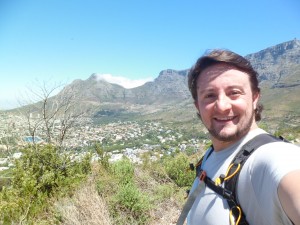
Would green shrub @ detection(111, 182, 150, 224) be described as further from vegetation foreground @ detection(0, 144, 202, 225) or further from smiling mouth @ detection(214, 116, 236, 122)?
smiling mouth @ detection(214, 116, 236, 122)

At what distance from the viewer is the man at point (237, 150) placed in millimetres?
863

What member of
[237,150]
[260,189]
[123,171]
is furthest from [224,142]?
[123,171]

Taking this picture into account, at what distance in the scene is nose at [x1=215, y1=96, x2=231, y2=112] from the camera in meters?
1.40

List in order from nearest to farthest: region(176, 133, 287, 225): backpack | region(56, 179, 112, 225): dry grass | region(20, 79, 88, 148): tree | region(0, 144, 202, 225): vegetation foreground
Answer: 1. region(176, 133, 287, 225): backpack
2. region(56, 179, 112, 225): dry grass
3. region(0, 144, 202, 225): vegetation foreground
4. region(20, 79, 88, 148): tree

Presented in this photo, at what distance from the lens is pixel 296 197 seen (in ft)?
2.67

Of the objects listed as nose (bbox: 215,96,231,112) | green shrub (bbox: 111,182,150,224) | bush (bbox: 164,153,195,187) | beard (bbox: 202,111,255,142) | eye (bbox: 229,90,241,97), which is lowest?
bush (bbox: 164,153,195,187)

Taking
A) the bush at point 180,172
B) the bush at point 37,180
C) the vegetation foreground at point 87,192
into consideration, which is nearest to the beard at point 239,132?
the vegetation foreground at point 87,192

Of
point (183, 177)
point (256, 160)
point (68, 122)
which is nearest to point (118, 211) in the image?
point (183, 177)

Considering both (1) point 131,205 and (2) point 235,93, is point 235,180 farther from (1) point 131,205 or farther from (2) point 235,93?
(1) point 131,205

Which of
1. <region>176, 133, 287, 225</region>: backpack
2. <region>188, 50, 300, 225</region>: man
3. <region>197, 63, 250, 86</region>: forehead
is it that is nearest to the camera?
<region>188, 50, 300, 225</region>: man

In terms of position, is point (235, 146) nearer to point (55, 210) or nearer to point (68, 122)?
point (55, 210)

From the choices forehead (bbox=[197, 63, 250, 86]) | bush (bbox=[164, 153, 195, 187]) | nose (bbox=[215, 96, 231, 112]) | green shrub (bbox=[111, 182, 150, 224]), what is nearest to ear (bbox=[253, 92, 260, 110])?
forehead (bbox=[197, 63, 250, 86])

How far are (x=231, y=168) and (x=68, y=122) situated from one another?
1282 cm

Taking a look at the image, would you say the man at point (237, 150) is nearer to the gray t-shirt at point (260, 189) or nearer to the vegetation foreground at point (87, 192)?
the gray t-shirt at point (260, 189)
